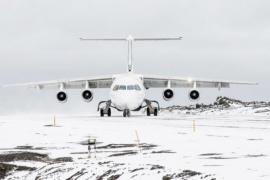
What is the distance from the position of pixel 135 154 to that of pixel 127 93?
2844cm

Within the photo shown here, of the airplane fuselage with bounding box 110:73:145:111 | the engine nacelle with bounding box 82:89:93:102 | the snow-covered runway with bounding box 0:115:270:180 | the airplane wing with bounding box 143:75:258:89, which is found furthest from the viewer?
the airplane wing with bounding box 143:75:258:89

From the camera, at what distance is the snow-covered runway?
16658 mm

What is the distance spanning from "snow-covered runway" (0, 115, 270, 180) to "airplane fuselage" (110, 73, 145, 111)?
1530cm

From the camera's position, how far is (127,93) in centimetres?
5091

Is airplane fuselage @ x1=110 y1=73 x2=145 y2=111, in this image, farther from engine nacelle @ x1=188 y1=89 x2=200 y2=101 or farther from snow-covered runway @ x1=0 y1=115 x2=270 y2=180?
snow-covered runway @ x1=0 y1=115 x2=270 y2=180

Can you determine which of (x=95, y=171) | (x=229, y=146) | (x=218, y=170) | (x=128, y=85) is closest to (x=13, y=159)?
(x=95, y=171)

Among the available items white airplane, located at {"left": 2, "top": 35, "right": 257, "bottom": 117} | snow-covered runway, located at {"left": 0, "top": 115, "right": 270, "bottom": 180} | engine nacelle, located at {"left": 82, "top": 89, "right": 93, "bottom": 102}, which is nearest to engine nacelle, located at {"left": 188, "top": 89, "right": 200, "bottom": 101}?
white airplane, located at {"left": 2, "top": 35, "right": 257, "bottom": 117}

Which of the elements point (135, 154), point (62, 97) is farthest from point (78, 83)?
point (135, 154)

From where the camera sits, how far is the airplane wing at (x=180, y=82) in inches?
2304

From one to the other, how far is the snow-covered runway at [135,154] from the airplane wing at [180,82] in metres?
23.2

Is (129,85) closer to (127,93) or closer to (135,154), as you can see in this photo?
(127,93)

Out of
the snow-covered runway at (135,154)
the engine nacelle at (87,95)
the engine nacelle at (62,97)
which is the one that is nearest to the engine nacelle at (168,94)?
the engine nacelle at (87,95)

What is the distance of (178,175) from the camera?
1609 centimetres

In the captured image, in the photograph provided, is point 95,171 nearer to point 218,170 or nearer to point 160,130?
point 218,170
